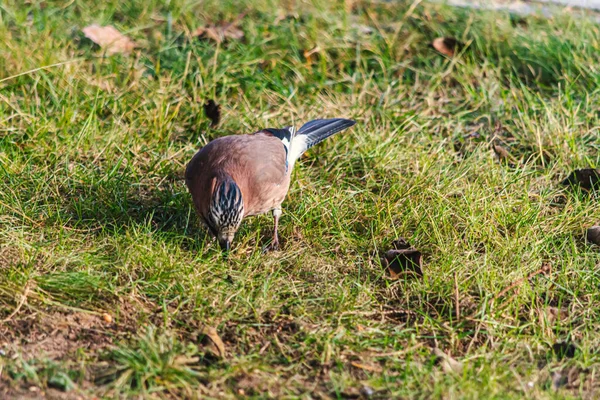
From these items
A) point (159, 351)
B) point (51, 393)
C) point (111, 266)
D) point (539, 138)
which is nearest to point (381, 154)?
point (539, 138)

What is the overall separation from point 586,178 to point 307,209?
1781mm

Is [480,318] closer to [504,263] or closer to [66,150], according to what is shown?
[504,263]

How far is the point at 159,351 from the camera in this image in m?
3.52

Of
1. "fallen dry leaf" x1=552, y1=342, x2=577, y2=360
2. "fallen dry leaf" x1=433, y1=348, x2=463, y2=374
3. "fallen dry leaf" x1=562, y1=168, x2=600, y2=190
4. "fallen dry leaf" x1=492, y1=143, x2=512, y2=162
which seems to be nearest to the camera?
"fallen dry leaf" x1=433, y1=348, x2=463, y2=374

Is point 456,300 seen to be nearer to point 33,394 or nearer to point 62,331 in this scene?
point 62,331

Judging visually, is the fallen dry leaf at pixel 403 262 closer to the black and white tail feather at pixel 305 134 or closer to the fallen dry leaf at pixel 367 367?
the fallen dry leaf at pixel 367 367

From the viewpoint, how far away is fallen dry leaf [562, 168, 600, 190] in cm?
504

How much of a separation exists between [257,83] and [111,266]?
225 cm

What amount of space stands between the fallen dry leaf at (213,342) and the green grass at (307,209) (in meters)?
0.02

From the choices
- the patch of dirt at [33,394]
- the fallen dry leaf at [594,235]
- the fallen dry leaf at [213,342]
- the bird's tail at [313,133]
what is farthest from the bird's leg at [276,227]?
the fallen dry leaf at [594,235]

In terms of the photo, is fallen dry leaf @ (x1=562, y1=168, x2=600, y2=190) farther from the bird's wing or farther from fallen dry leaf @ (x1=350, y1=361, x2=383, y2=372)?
fallen dry leaf @ (x1=350, y1=361, x2=383, y2=372)

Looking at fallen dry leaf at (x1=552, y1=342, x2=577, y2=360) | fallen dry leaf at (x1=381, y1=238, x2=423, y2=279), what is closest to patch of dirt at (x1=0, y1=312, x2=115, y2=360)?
fallen dry leaf at (x1=381, y1=238, x2=423, y2=279)

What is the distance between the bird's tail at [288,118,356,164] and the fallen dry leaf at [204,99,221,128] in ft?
2.13

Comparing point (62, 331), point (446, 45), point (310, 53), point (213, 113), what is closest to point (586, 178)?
point (446, 45)
